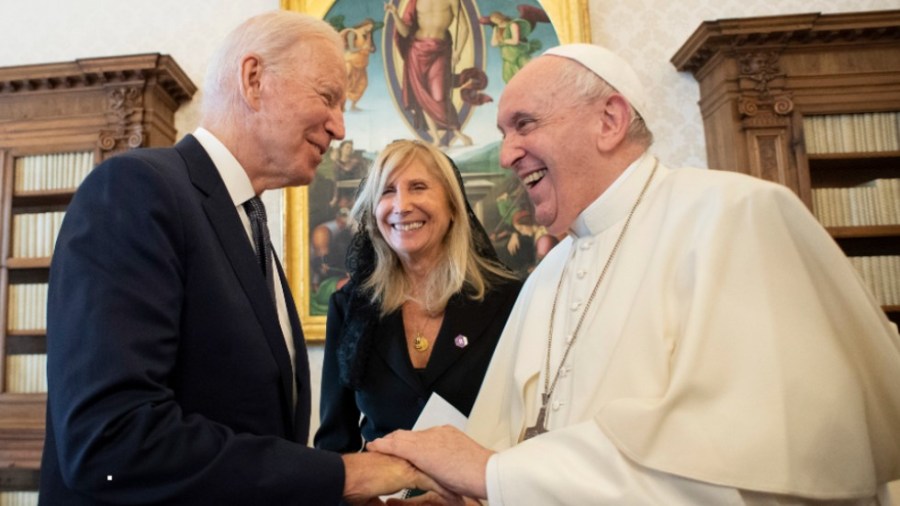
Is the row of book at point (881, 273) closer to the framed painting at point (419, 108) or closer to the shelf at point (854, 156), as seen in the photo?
Result: the shelf at point (854, 156)

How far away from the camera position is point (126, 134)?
4.25 metres

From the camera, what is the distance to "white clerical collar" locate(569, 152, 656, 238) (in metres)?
1.76

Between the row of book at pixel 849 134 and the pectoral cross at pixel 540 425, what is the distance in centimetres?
328

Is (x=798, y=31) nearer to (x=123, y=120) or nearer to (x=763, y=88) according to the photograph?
(x=763, y=88)

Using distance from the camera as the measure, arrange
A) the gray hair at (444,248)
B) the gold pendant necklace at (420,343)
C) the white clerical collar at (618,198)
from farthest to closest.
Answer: the gray hair at (444,248)
the gold pendant necklace at (420,343)
the white clerical collar at (618,198)

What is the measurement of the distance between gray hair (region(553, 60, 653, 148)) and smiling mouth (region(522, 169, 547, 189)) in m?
0.20

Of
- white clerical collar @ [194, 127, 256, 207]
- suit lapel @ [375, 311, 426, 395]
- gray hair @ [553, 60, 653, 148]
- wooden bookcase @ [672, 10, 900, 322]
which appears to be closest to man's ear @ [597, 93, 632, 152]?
gray hair @ [553, 60, 653, 148]

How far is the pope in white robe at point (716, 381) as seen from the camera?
3.88 ft

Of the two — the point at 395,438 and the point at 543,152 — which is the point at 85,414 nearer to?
the point at 395,438

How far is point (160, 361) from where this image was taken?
1182 mm

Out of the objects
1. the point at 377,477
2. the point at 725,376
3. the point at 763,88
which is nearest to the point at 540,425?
the point at 377,477

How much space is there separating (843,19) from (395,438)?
154 inches

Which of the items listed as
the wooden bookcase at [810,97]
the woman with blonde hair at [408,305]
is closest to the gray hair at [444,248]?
the woman with blonde hair at [408,305]

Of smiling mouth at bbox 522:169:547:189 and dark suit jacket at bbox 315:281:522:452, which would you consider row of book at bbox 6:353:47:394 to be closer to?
dark suit jacket at bbox 315:281:522:452
